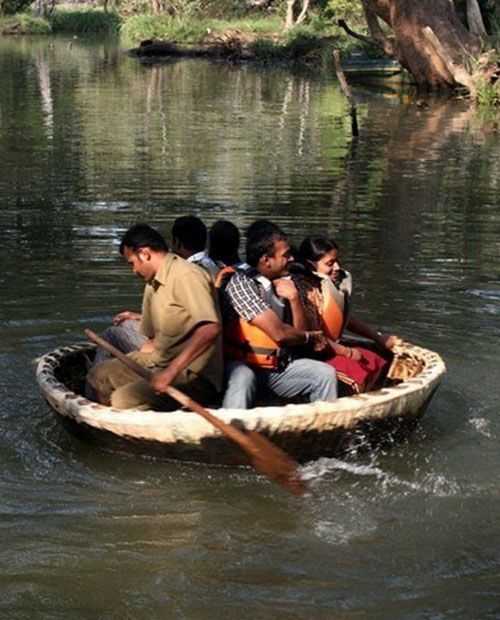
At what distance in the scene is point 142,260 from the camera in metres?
5.71

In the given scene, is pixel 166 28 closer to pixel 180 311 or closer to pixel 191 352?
pixel 180 311

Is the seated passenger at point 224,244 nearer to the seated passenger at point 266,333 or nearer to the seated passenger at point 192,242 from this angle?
the seated passenger at point 192,242

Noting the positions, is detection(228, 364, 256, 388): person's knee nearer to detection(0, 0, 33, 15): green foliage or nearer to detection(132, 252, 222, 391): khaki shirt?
detection(132, 252, 222, 391): khaki shirt

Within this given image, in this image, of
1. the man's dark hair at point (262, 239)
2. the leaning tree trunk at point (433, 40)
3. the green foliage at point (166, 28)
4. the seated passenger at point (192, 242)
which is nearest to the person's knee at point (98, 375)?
the seated passenger at point (192, 242)

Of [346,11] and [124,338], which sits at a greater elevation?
[346,11]

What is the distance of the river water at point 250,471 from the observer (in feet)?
15.6

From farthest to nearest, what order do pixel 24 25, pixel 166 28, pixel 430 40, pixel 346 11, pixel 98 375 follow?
pixel 24 25 < pixel 166 28 < pixel 346 11 < pixel 430 40 < pixel 98 375

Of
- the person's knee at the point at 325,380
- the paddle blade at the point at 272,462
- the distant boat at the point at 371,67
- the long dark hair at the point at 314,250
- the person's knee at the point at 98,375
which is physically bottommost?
the distant boat at the point at 371,67

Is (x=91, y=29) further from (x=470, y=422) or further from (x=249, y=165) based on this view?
(x=470, y=422)

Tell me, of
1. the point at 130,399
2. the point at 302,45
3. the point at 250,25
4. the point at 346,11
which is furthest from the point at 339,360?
the point at 250,25

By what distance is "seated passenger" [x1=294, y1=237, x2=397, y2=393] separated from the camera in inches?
248

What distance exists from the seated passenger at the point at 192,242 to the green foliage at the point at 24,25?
57.8 m

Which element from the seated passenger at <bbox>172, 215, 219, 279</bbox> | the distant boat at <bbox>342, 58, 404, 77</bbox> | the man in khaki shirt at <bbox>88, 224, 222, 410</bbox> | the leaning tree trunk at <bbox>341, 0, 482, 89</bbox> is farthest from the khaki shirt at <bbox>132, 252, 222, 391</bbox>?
the distant boat at <bbox>342, 58, 404, 77</bbox>

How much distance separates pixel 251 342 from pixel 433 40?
2626 centimetres
